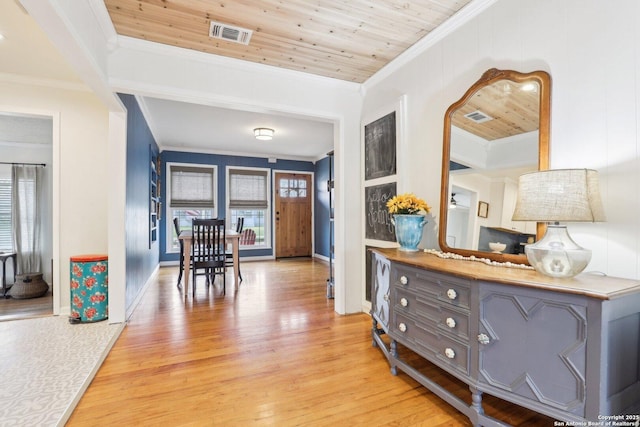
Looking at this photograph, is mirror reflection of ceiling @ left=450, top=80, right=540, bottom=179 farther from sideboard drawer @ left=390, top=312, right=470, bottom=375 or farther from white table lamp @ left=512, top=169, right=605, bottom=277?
sideboard drawer @ left=390, top=312, right=470, bottom=375

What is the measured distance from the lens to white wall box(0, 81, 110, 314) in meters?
3.23

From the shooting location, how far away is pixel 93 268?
9.91 ft

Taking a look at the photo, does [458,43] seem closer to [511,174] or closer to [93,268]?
[511,174]

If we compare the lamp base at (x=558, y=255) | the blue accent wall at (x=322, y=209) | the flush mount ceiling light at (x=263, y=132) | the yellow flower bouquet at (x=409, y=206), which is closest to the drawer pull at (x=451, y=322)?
the lamp base at (x=558, y=255)

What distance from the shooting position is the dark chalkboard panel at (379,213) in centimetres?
299

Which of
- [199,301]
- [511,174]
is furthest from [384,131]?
[199,301]

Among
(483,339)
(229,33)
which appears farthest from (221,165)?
(483,339)

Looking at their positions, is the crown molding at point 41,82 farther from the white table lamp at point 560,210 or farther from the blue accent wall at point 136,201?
the white table lamp at point 560,210

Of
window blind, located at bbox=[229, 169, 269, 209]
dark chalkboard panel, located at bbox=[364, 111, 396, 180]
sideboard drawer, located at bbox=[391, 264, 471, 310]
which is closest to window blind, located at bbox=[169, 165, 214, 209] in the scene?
window blind, located at bbox=[229, 169, 269, 209]

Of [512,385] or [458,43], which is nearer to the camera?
[512,385]

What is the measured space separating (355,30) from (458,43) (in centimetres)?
82

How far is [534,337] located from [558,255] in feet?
1.31

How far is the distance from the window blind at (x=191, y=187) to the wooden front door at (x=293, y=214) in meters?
1.64

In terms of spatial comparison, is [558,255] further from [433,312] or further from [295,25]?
[295,25]
